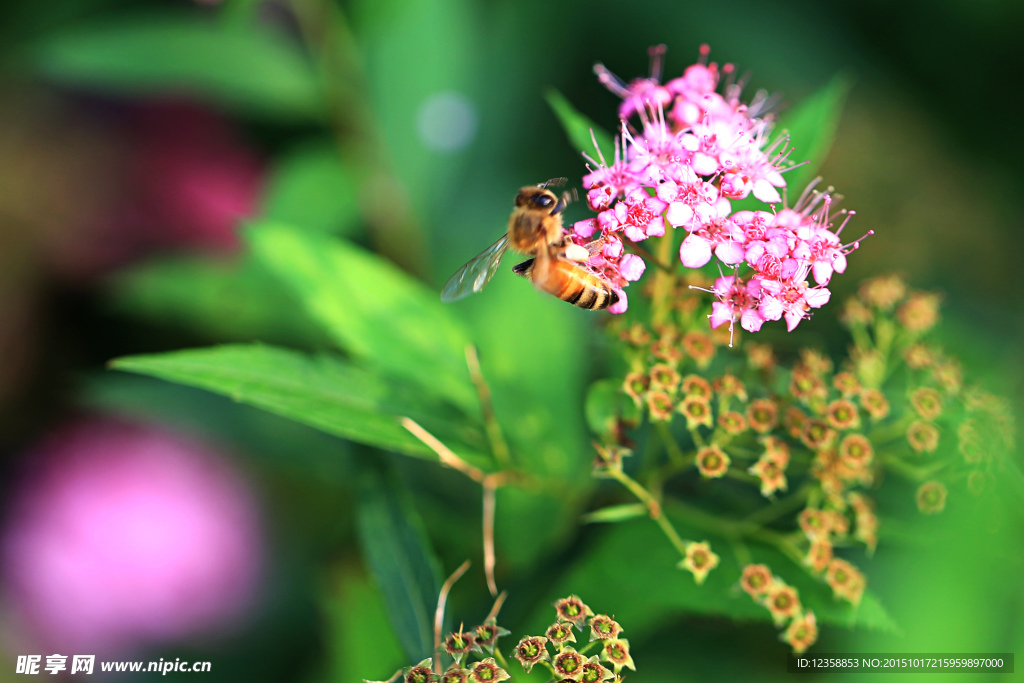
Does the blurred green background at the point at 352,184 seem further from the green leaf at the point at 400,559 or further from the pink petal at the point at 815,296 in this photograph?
the pink petal at the point at 815,296

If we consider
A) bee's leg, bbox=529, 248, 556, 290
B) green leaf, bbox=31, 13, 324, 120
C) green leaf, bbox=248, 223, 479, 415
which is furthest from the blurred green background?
bee's leg, bbox=529, 248, 556, 290

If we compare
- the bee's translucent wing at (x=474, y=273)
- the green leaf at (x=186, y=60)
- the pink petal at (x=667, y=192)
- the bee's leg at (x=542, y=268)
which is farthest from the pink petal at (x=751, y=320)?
the green leaf at (x=186, y=60)

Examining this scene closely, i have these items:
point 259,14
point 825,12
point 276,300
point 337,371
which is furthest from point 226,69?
point 825,12

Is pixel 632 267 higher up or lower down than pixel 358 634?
higher up

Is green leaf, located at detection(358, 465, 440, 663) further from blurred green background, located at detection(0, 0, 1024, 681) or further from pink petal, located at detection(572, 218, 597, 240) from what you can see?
pink petal, located at detection(572, 218, 597, 240)

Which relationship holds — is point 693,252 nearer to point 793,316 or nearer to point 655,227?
point 655,227

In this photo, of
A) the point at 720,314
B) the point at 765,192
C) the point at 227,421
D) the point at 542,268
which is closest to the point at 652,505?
the point at 720,314
